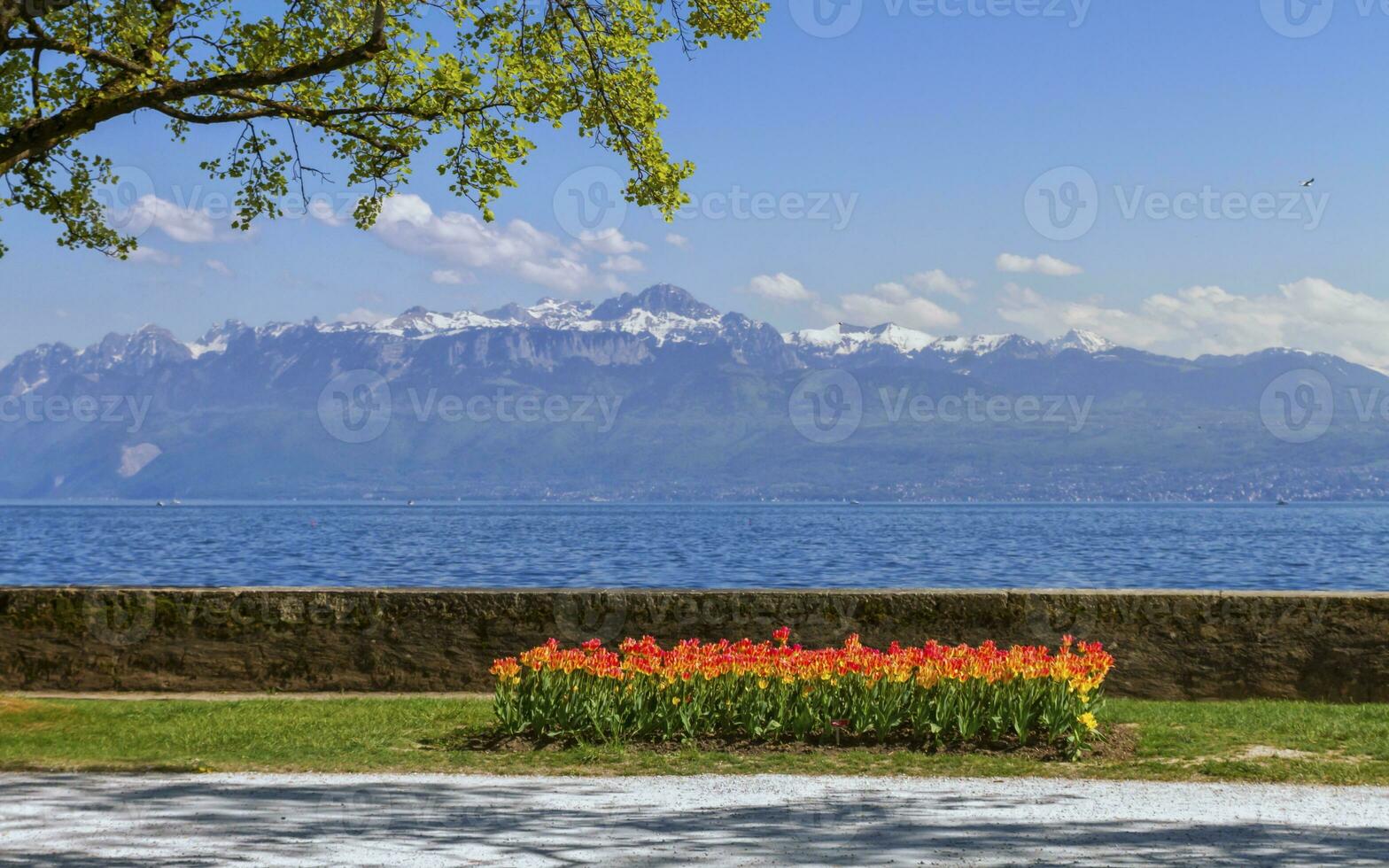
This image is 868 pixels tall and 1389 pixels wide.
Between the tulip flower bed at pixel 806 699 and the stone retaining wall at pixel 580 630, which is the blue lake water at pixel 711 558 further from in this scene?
the tulip flower bed at pixel 806 699

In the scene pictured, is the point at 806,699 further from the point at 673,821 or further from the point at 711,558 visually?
the point at 711,558

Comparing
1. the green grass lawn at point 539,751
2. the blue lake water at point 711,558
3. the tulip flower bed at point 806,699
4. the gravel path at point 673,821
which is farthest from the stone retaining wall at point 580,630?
the blue lake water at point 711,558

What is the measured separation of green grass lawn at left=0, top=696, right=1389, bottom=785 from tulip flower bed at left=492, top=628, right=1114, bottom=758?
12.4 inches

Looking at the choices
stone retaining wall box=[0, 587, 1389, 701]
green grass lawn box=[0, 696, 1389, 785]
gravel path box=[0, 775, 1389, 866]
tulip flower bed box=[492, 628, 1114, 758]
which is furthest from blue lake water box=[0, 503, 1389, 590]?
gravel path box=[0, 775, 1389, 866]

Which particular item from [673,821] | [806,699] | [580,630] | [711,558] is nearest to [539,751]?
[806,699]

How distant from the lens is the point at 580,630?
14336 mm

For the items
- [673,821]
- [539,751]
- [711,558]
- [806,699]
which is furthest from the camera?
[711,558]

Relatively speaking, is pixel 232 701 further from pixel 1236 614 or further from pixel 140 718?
pixel 1236 614

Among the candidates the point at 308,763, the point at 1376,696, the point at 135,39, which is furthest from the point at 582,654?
the point at 1376,696

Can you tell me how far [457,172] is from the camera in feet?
48.4

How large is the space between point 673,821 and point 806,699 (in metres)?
3.24

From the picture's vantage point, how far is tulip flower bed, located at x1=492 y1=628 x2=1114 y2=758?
11.1 m

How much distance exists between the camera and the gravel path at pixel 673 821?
7.32 m

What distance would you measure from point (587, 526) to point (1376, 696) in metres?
164
